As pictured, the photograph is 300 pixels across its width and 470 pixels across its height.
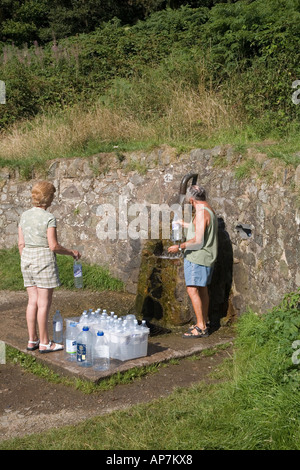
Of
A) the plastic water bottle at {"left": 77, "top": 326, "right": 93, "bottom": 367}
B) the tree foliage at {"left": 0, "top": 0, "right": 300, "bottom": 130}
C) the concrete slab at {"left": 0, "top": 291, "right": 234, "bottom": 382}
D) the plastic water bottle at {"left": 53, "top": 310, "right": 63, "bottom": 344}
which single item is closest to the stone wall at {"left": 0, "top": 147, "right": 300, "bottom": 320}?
the concrete slab at {"left": 0, "top": 291, "right": 234, "bottom": 382}

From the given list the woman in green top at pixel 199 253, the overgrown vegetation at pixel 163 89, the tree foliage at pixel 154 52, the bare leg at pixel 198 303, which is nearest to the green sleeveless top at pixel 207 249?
the woman in green top at pixel 199 253

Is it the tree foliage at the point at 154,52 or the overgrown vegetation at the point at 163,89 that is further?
the tree foliage at the point at 154,52

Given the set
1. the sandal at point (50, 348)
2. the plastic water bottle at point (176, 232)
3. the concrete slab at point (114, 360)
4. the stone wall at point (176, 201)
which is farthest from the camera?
the plastic water bottle at point (176, 232)

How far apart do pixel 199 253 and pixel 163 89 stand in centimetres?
558

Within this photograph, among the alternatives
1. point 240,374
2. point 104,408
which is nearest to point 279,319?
point 240,374

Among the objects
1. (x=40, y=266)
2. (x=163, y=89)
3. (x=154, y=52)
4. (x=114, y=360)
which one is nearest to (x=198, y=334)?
(x=114, y=360)

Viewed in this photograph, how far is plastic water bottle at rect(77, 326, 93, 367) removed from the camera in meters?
5.76

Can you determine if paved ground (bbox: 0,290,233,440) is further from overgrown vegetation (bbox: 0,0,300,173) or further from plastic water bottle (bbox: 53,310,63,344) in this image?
overgrown vegetation (bbox: 0,0,300,173)

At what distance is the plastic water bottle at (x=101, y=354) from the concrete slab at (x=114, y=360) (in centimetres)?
8

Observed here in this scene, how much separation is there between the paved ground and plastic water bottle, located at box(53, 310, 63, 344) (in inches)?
14.2

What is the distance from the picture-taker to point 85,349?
18.9ft

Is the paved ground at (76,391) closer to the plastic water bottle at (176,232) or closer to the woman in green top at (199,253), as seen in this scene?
the woman in green top at (199,253)

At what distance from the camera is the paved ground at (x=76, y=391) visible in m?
4.90
